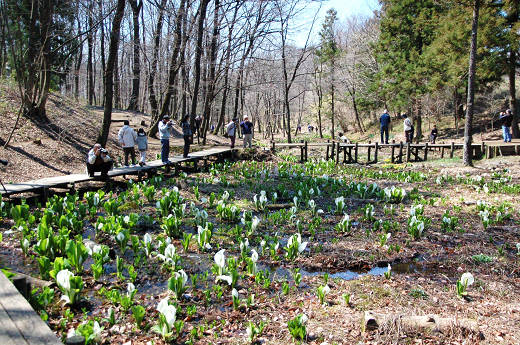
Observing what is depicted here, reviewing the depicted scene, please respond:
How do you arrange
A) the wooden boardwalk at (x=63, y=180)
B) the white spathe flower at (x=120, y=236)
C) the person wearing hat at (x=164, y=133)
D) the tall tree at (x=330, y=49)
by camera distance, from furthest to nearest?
1. the tall tree at (x=330, y=49)
2. the person wearing hat at (x=164, y=133)
3. the wooden boardwalk at (x=63, y=180)
4. the white spathe flower at (x=120, y=236)

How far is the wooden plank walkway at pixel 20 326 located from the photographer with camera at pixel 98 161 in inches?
269

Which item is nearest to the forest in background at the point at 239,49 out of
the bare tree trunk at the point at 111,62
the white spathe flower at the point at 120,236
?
the bare tree trunk at the point at 111,62

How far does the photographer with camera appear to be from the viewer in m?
9.23

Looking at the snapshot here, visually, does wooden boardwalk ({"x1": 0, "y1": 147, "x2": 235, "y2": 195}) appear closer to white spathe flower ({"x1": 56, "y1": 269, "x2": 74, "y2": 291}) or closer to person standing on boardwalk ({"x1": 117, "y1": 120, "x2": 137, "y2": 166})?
person standing on boardwalk ({"x1": 117, "y1": 120, "x2": 137, "y2": 166})

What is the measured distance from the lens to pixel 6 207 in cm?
697

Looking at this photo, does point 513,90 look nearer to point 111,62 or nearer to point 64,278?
point 111,62

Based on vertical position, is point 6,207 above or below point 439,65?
below

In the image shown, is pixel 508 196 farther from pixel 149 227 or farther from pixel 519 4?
pixel 519 4

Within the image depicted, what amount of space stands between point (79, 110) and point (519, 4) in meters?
19.7

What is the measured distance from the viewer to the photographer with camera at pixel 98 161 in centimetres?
923

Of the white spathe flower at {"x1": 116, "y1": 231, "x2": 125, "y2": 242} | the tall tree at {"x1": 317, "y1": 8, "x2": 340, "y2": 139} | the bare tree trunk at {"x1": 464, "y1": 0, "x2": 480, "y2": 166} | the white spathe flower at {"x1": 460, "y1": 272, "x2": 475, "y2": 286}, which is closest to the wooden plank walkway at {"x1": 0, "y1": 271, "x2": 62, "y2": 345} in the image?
the white spathe flower at {"x1": 116, "y1": 231, "x2": 125, "y2": 242}

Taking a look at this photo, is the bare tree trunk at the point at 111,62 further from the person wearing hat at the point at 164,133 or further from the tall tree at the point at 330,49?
the tall tree at the point at 330,49

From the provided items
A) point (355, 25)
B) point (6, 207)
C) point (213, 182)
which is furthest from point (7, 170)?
point (355, 25)

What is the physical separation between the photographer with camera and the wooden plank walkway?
22.4 ft
